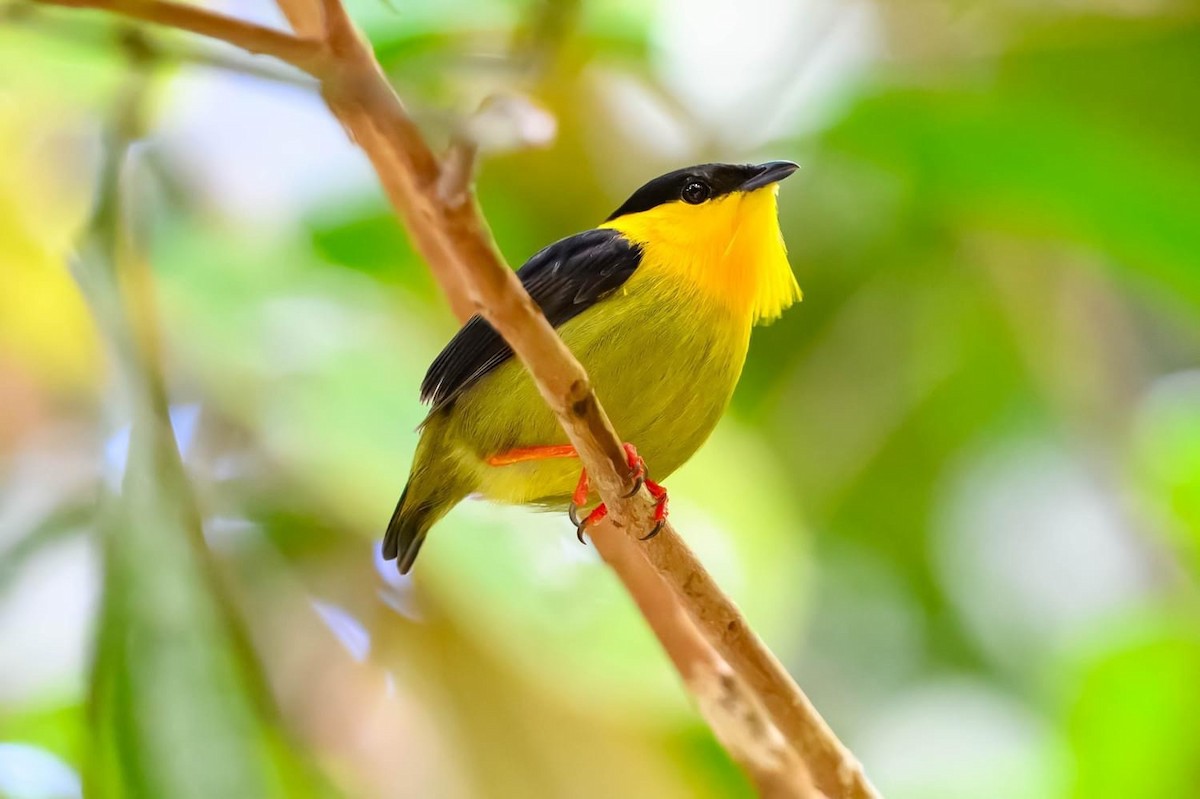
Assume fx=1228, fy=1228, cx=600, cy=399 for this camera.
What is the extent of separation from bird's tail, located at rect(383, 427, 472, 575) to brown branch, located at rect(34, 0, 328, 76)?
1.30 metres

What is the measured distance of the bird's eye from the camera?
225 centimetres

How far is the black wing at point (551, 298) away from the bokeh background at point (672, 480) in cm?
32

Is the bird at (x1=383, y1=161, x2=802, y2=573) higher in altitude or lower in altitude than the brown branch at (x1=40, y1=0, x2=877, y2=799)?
higher

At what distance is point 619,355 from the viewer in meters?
1.96

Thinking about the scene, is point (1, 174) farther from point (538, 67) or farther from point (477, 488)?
point (538, 67)

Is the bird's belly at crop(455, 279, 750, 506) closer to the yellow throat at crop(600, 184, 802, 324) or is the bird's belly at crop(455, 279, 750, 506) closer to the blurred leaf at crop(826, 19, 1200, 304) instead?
the yellow throat at crop(600, 184, 802, 324)

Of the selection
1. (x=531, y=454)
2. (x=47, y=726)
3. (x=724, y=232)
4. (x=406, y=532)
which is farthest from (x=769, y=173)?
(x=47, y=726)

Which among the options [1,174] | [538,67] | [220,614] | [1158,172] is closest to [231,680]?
[220,614]

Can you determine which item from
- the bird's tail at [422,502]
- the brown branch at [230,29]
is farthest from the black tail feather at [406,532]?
the brown branch at [230,29]

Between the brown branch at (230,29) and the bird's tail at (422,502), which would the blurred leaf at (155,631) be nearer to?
the bird's tail at (422,502)

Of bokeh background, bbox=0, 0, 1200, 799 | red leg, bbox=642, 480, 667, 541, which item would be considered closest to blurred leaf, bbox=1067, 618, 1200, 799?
bokeh background, bbox=0, 0, 1200, 799

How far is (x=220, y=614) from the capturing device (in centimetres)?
161

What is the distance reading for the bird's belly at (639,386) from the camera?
196 cm

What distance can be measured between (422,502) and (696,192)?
755mm
